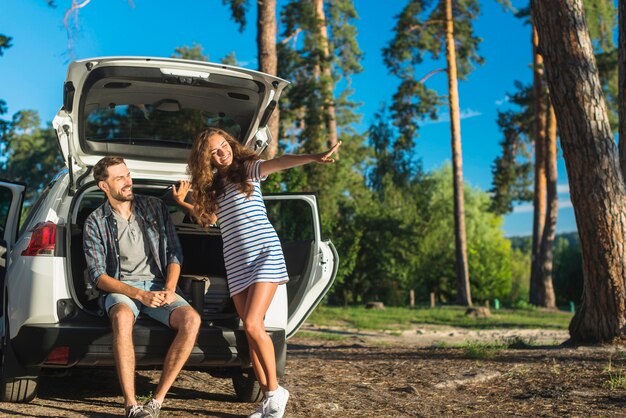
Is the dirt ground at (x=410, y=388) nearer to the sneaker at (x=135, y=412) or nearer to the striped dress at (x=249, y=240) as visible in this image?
the sneaker at (x=135, y=412)

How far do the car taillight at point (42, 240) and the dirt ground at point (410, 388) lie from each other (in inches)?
39.8

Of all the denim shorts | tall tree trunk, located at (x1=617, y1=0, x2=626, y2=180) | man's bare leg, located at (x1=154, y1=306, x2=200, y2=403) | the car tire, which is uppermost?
tall tree trunk, located at (x1=617, y1=0, x2=626, y2=180)

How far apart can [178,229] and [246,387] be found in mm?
1357

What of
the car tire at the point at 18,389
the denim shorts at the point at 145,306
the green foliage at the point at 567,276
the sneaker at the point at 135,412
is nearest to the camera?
the sneaker at the point at 135,412

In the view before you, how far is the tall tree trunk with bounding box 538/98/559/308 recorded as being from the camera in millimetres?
29094

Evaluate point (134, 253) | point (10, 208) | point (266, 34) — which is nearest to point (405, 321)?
point (266, 34)

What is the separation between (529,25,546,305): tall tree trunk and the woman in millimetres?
25580

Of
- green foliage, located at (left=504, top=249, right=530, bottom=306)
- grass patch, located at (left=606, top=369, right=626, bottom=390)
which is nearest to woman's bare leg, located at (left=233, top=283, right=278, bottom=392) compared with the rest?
grass patch, located at (left=606, top=369, right=626, bottom=390)

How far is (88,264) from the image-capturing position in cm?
500

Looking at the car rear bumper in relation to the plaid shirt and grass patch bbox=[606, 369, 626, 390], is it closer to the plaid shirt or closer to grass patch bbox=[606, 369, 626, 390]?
the plaid shirt

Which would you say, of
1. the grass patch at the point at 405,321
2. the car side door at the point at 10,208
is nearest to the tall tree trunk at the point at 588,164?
the car side door at the point at 10,208

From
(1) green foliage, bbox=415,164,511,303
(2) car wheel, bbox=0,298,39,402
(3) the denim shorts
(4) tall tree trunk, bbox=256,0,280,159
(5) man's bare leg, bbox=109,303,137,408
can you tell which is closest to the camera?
(5) man's bare leg, bbox=109,303,137,408

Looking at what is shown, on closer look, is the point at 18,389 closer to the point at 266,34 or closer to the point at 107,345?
the point at 107,345

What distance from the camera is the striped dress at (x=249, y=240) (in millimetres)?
4875
